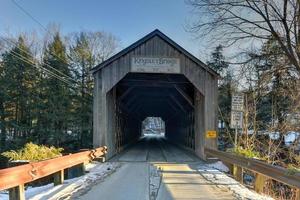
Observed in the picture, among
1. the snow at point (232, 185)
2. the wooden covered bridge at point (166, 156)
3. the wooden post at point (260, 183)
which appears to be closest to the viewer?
the snow at point (232, 185)

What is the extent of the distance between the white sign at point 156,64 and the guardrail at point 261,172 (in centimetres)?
499

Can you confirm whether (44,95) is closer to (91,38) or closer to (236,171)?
(91,38)

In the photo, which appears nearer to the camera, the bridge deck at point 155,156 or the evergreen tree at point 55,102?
the bridge deck at point 155,156

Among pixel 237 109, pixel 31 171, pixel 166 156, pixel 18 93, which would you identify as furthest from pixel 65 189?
pixel 18 93

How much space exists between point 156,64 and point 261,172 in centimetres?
951

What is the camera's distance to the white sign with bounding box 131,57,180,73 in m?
16.8

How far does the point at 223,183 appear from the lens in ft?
31.0

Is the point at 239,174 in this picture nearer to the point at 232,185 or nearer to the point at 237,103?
the point at 232,185

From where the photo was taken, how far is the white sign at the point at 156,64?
55.3ft

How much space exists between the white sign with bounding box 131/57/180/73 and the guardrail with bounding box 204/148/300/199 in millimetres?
4989

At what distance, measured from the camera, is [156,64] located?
17.0 m

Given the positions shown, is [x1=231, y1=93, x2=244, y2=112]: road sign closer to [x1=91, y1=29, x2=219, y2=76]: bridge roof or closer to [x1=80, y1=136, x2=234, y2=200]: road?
[x1=80, y1=136, x2=234, y2=200]: road

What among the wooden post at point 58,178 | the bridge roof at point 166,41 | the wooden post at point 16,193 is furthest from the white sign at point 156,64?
the wooden post at point 16,193

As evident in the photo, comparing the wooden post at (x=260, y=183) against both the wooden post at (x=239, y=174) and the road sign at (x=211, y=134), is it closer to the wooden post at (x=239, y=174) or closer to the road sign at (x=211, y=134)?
the wooden post at (x=239, y=174)
